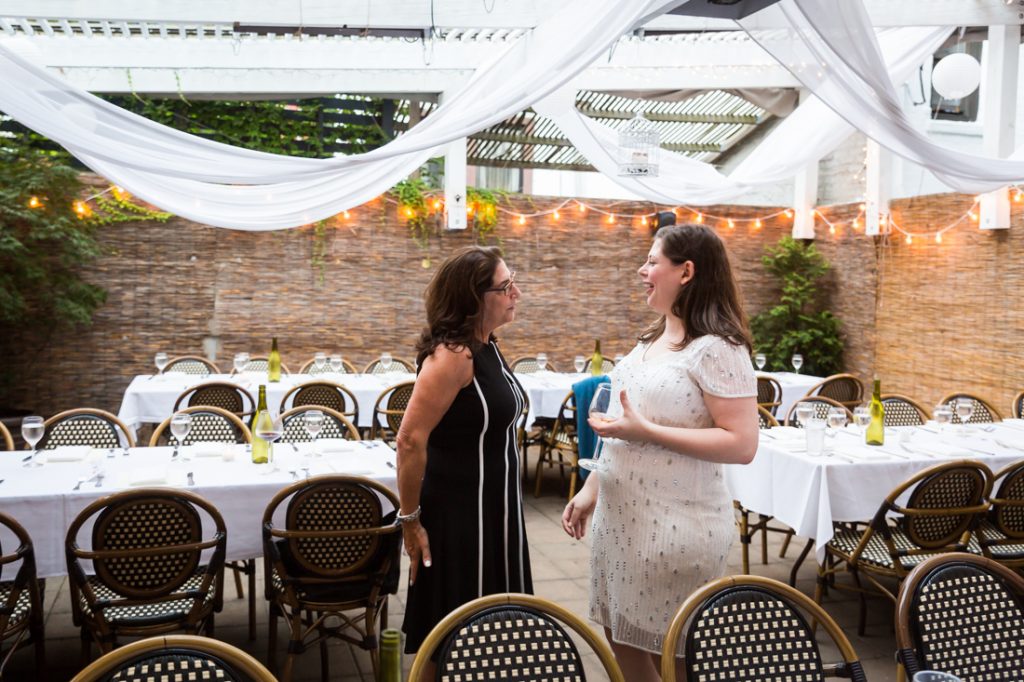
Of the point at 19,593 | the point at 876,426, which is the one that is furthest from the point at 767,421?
the point at 19,593

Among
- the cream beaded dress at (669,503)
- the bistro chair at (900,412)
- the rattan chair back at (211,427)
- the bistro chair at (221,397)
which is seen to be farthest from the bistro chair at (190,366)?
the cream beaded dress at (669,503)

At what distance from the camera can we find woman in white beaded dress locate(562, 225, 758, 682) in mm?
2395

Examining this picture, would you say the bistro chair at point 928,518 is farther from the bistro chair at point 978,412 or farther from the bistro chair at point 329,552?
the bistro chair at point 978,412

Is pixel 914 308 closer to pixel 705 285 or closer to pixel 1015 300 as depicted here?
pixel 1015 300

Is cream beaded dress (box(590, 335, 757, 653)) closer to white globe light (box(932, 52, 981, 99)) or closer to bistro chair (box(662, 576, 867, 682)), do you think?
bistro chair (box(662, 576, 867, 682))

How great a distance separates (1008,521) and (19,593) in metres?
4.12

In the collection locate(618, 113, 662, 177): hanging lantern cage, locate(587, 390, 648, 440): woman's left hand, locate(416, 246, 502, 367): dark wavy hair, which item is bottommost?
locate(587, 390, 648, 440): woman's left hand

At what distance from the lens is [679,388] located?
245cm

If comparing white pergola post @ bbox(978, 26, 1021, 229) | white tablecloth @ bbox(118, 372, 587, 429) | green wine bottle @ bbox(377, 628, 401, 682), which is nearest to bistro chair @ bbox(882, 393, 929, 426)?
white tablecloth @ bbox(118, 372, 587, 429)

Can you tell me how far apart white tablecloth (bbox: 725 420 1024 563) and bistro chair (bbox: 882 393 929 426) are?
1.10m

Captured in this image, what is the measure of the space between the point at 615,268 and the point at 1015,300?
4152 millimetres

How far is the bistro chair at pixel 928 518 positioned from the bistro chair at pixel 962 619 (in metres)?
1.48

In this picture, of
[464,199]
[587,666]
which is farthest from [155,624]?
[464,199]

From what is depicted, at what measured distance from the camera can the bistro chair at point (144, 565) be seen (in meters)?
3.14
